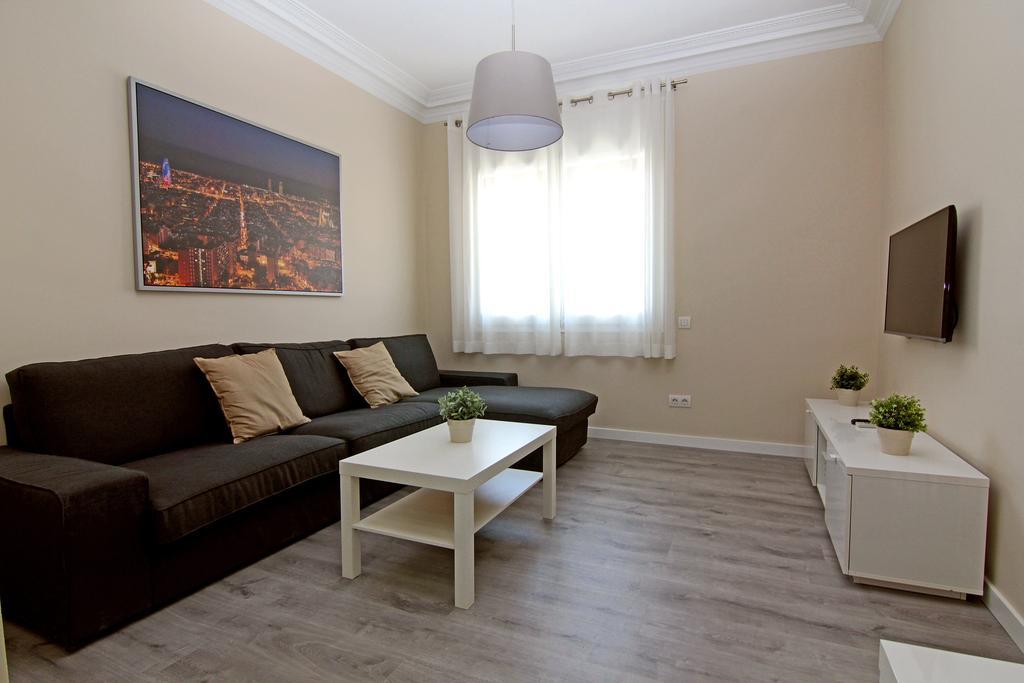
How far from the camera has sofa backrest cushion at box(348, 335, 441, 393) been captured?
4.22 meters

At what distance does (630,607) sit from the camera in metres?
1.96

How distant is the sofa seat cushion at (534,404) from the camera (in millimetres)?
3486

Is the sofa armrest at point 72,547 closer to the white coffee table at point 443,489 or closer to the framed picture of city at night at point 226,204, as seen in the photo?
the white coffee table at point 443,489

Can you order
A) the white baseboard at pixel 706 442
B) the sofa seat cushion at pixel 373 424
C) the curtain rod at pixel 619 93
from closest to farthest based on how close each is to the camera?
the sofa seat cushion at pixel 373 424 < the white baseboard at pixel 706 442 < the curtain rod at pixel 619 93

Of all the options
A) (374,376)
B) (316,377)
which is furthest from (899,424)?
(316,377)

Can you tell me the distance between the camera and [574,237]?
4441mm

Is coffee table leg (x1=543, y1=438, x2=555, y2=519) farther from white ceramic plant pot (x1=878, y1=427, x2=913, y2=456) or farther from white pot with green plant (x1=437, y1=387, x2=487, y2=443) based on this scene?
white ceramic plant pot (x1=878, y1=427, x2=913, y2=456)

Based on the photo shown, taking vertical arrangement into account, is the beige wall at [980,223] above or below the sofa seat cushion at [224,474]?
above

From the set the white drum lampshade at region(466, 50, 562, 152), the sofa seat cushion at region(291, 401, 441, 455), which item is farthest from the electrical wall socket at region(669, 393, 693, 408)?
the white drum lampshade at region(466, 50, 562, 152)

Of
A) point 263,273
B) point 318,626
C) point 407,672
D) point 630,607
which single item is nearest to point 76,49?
point 263,273

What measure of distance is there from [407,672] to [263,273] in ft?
8.84

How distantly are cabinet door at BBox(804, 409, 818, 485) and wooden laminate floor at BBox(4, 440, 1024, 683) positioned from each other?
0.50 m

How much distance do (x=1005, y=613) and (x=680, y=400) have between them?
2516 millimetres

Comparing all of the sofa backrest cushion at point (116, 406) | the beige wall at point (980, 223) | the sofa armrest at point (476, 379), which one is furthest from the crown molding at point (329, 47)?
the beige wall at point (980, 223)
